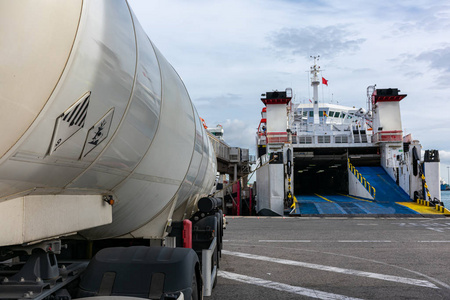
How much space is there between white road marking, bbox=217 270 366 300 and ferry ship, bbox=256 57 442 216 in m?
12.4

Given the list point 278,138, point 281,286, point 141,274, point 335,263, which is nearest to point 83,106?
point 141,274

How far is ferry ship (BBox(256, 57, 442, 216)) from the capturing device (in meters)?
24.6

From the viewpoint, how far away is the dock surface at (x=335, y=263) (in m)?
7.12

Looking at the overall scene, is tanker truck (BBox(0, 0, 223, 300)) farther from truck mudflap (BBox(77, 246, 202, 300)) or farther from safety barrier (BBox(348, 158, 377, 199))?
safety barrier (BBox(348, 158, 377, 199))

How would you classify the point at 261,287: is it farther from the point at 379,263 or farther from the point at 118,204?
the point at 118,204

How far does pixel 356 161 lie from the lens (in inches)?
1273

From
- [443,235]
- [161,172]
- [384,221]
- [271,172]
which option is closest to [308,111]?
[271,172]

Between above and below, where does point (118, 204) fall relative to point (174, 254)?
above

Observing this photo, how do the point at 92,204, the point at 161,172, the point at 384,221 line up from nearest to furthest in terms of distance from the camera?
the point at 92,204 < the point at 161,172 < the point at 384,221

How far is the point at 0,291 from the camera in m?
2.97

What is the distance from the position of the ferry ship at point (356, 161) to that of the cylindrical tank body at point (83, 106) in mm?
16487

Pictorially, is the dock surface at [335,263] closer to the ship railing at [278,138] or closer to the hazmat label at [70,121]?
the hazmat label at [70,121]

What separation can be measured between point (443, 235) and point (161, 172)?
13.1m

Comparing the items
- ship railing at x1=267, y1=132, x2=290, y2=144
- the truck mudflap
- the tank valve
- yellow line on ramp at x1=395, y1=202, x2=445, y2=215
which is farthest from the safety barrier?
the tank valve
